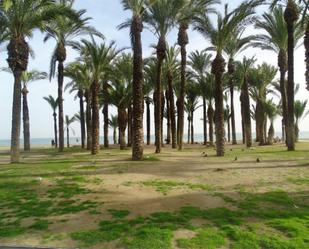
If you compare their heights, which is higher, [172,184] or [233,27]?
[233,27]

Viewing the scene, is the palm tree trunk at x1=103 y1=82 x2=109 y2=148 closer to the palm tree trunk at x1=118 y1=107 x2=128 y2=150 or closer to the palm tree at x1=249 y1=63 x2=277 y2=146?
the palm tree trunk at x1=118 y1=107 x2=128 y2=150

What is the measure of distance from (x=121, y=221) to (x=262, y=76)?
1473 inches

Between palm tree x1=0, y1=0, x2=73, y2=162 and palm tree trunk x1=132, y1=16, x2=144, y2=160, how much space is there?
412 centimetres

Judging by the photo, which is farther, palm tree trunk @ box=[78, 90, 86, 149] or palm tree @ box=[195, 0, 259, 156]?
palm tree trunk @ box=[78, 90, 86, 149]

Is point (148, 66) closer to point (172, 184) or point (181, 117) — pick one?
point (181, 117)

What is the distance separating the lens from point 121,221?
10.0 metres

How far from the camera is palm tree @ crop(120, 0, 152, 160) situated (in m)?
23.0

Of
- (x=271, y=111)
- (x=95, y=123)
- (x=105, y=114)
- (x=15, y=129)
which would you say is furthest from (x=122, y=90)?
(x=271, y=111)

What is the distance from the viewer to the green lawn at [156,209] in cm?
898

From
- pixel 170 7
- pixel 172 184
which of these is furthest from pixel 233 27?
pixel 172 184

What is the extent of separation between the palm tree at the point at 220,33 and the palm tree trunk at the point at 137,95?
5.24 meters

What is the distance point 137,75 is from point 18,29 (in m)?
6.67

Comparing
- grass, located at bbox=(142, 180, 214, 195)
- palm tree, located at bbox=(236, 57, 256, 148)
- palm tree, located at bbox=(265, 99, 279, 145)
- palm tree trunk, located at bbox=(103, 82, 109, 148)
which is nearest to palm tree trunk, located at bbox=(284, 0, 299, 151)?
palm tree, located at bbox=(236, 57, 256, 148)

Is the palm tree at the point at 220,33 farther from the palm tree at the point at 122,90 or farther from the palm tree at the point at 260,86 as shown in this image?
the palm tree at the point at 260,86
